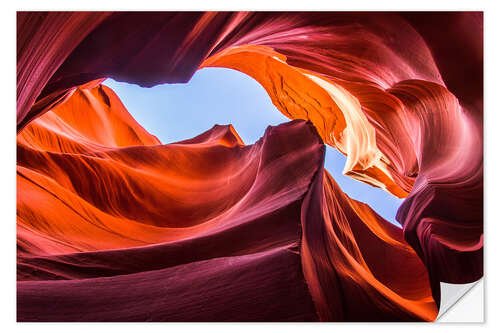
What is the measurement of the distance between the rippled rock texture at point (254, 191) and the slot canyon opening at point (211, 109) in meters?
0.04

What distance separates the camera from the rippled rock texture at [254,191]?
1258 mm

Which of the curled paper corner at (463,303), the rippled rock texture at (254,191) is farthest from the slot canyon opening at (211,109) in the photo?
the curled paper corner at (463,303)

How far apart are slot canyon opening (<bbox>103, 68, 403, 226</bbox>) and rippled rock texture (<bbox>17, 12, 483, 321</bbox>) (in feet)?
0.13

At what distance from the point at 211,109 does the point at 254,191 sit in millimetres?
456

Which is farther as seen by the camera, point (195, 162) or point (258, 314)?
point (195, 162)

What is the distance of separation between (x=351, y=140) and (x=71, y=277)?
1.38m

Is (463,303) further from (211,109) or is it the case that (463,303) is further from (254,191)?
(211,109)

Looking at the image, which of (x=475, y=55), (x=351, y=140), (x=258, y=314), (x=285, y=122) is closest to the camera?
(x=258, y=314)

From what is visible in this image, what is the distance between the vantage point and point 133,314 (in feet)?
4.12

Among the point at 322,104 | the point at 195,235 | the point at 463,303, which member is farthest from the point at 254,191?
the point at 463,303

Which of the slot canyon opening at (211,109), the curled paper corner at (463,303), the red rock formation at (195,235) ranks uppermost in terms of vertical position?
the slot canyon opening at (211,109)

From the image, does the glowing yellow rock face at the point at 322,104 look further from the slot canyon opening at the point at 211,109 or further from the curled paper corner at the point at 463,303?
the curled paper corner at the point at 463,303
